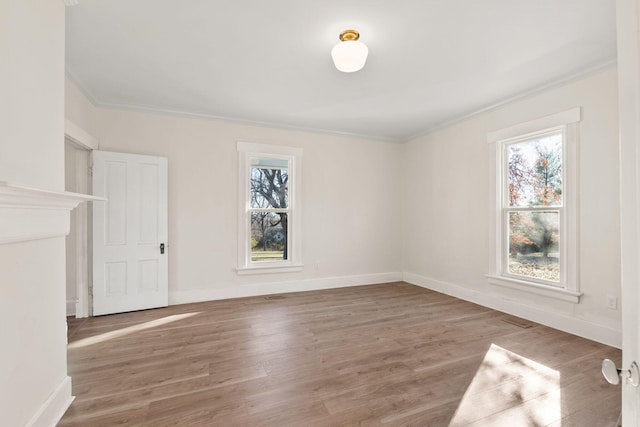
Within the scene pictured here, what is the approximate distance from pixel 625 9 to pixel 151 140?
4.44m

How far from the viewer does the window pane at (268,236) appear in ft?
15.0

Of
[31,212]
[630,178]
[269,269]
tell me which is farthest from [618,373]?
[269,269]

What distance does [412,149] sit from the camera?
5.28 m

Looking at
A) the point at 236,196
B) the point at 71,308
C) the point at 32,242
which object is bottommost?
→ the point at 71,308

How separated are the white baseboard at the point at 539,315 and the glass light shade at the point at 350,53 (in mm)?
3267

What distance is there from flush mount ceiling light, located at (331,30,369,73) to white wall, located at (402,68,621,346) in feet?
7.66

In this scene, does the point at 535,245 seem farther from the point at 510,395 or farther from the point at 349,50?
the point at 349,50

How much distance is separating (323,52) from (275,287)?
10.9 feet

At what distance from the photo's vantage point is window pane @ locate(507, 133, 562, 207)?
3.27 meters

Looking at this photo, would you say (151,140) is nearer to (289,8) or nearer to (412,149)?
(289,8)

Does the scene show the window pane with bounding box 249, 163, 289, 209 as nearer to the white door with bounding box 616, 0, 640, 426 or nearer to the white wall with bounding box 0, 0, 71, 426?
the white wall with bounding box 0, 0, 71, 426

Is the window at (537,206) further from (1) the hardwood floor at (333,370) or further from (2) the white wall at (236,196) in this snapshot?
(2) the white wall at (236,196)

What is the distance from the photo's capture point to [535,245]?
11.4 ft

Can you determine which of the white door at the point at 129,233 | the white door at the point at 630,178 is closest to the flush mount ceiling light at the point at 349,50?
the white door at the point at 630,178
